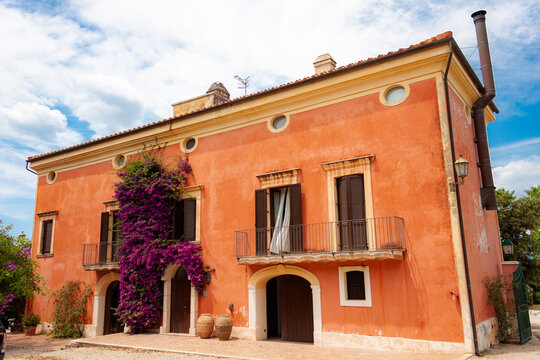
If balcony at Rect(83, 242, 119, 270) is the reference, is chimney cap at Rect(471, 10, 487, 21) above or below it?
above

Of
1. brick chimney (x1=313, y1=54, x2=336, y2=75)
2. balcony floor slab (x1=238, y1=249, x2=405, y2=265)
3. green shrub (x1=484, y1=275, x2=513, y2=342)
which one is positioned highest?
brick chimney (x1=313, y1=54, x2=336, y2=75)

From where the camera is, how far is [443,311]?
10914 mm

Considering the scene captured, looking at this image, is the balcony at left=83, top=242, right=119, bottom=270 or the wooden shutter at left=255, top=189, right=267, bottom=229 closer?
the wooden shutter at left=255, top=189, right=267, bottom=229

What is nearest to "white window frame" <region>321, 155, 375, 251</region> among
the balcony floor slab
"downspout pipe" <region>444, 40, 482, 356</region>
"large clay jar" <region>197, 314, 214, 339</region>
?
the balcony floor slab

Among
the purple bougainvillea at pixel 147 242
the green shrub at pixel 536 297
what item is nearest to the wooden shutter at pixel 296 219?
the purple bougainvillea at pixel 147 242

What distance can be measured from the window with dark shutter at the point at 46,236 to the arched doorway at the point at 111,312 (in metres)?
4.01

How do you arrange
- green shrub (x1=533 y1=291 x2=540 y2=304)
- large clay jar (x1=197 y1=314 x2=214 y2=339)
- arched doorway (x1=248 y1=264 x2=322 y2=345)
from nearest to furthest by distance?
arched doorway (x1=248 y1=264 x2=322 y2=345), large clay jar (x1=197 y1=314 x2=214 y2=339), green shrub (x1=533 y1=291 x2=540 y2=304)

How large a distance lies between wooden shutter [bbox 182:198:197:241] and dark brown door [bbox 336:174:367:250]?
5.69m

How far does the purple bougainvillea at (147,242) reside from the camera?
623 inches

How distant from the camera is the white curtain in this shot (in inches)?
533

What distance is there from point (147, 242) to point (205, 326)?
3850mm

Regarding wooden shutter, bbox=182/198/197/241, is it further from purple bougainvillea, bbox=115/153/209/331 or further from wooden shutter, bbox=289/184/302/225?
wooden shutter, bbox=289/184/302/225

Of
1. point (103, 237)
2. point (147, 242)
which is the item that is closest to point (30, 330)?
point (103, 237)

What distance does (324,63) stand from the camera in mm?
16438
